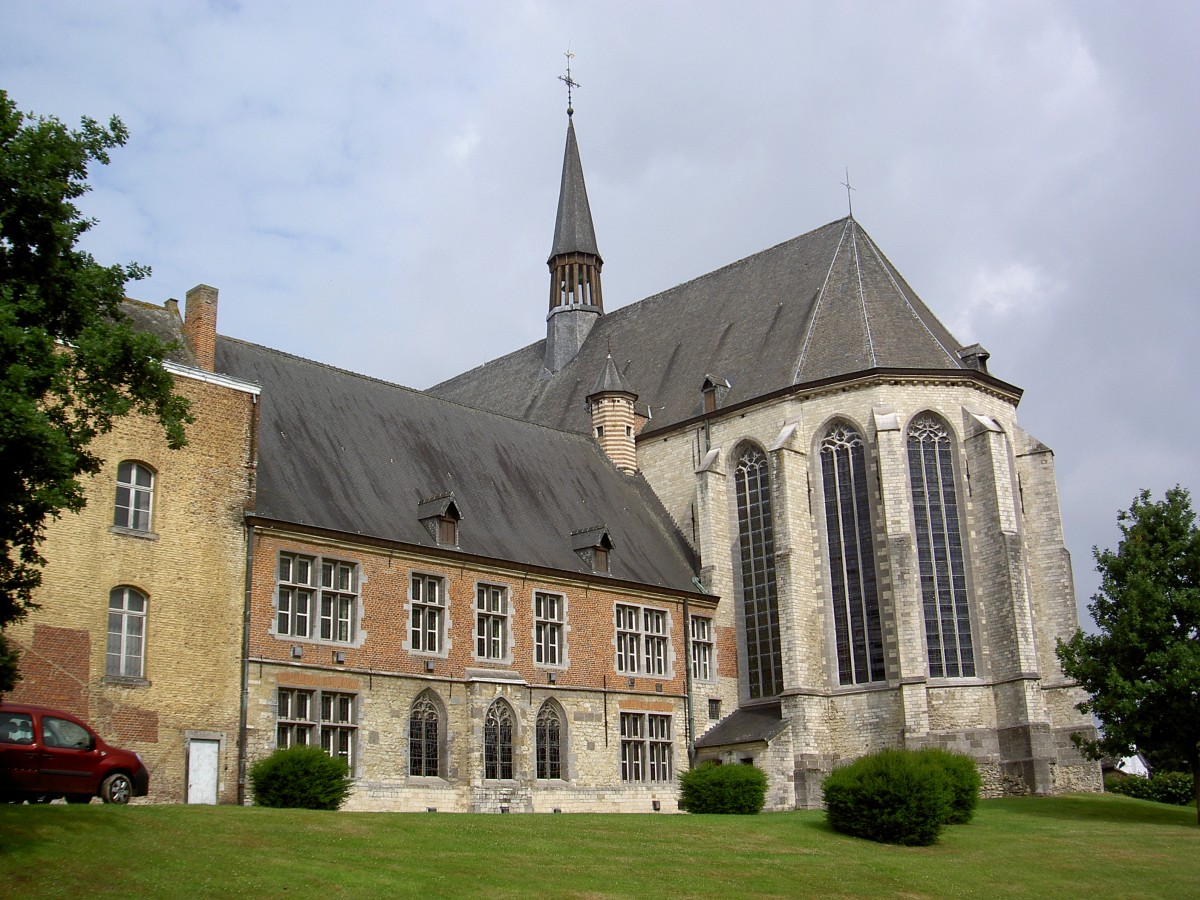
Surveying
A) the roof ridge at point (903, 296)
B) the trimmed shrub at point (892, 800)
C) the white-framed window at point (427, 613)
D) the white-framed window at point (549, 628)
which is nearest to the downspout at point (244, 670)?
the white-framed window at point (427, 613)

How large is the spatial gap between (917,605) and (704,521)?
679cm

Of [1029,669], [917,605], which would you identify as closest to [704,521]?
[917,605]

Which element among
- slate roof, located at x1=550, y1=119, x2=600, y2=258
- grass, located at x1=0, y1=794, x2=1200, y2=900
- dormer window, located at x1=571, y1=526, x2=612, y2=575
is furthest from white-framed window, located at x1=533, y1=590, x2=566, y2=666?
slate roof, located at x1=550, y1=119, x2=600, y2=258

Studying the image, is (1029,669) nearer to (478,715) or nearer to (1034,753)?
(1034,753)

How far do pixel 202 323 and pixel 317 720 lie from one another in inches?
347

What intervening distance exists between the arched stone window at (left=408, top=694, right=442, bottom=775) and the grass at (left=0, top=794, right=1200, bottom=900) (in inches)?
184

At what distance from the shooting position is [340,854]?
16.8m

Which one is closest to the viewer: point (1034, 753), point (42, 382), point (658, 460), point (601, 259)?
point (42, 382)

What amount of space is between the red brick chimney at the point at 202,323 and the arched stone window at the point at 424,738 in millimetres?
8652

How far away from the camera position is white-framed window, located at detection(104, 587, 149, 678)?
74.6 feet

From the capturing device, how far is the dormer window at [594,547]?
32.8 m

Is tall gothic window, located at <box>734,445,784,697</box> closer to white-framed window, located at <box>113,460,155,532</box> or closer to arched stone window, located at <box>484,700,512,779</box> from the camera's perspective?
arched stone window, located at <box>484,700,512,779</box>

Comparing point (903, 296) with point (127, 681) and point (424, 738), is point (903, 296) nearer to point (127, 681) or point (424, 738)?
point (424, 738)

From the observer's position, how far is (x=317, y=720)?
25531mm
